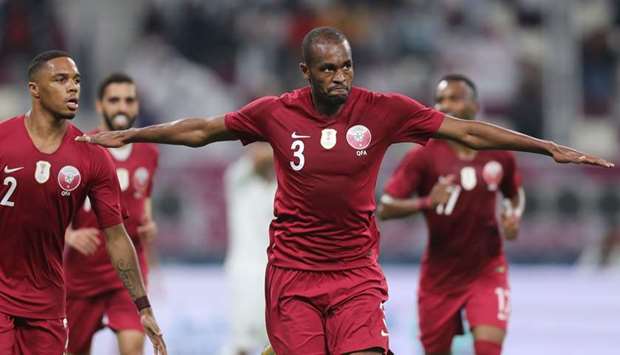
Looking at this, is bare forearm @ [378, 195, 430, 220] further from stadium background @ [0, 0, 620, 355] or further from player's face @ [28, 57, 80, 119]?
stadium background @ [0, 0, 620, 355]

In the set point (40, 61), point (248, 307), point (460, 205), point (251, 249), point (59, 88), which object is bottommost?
point (248, 307)

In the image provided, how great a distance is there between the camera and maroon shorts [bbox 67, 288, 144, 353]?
8.46 m

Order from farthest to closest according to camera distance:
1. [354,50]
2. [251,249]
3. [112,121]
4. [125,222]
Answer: [354,50]
[251,249]
[112,121]
[125,222]

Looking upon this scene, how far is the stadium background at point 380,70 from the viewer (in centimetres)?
1709

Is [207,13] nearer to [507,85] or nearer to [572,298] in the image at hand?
[507,85]

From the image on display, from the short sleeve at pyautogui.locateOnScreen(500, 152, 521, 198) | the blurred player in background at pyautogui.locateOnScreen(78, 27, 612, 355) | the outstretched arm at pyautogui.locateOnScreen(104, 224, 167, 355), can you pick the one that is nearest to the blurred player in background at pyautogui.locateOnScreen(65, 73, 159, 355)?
the outstretched arm at pyautogui.locateOnScreen(104, 224, 167, 355)

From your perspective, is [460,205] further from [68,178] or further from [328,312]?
[68,178]

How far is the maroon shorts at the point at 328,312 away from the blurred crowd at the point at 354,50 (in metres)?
11.1

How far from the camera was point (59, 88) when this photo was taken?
6.66m

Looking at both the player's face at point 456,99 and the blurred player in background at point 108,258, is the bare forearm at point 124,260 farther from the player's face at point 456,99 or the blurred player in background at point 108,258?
the player's face at point 456,99

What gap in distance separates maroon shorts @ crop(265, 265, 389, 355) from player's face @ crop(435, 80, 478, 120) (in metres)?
2.14

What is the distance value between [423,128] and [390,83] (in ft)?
41.7

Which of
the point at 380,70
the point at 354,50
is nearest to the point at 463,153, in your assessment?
the point at 380,70

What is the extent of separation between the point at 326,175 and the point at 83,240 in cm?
223
